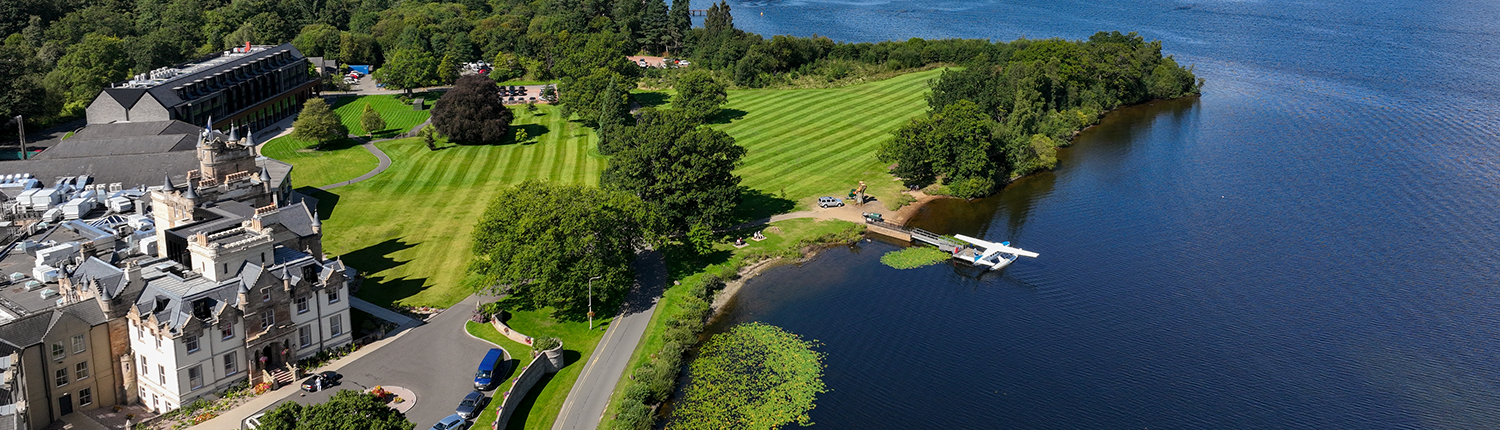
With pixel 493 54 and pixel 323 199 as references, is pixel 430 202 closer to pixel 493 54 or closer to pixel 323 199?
pixel 323 199

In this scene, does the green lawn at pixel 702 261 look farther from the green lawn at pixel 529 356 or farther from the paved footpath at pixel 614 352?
the green lawn at pixel 529 356

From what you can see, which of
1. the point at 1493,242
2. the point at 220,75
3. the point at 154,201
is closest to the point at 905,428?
the point at 154,201

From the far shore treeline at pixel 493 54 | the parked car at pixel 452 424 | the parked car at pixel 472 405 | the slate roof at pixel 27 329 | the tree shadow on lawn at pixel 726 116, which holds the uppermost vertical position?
the far shore treeline at pixel 493 54

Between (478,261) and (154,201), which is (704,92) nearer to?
(478,261)

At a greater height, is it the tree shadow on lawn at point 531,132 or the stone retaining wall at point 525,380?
the tree shadow on lawn at point 531,132

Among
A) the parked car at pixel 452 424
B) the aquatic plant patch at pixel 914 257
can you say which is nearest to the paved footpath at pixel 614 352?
the parked car at pixel 452 424

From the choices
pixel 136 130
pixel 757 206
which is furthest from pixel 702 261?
pixel 136 130
